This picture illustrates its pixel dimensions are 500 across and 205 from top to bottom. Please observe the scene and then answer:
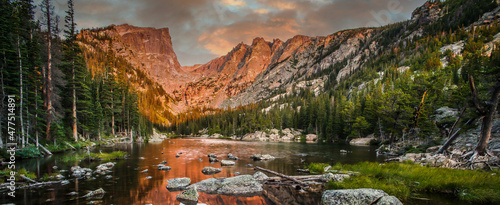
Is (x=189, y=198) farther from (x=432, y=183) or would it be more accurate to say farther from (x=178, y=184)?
(x=432, y=183)

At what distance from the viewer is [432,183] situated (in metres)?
10.9

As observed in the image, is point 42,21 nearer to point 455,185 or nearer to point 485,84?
point 455,185

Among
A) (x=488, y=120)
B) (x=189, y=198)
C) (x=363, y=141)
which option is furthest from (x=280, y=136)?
(x=189, y=198)

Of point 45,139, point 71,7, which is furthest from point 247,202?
point 71,7

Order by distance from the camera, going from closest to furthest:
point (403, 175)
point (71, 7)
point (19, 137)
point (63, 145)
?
point (403, 175) → point (19, 137) → point (63, 145) → point (71, 7)

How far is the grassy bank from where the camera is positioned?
9.10m

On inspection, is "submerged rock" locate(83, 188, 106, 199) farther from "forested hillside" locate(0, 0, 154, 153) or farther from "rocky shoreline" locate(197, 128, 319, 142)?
"rocky shoreline" locate(197, 128, 319, 142)

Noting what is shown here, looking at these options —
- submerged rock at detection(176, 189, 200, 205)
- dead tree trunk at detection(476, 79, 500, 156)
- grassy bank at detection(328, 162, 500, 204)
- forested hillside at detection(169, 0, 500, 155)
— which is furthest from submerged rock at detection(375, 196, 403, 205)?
dead tree trunk at detection(476, 79, 500, 156)

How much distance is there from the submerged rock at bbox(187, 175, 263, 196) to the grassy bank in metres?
4.58

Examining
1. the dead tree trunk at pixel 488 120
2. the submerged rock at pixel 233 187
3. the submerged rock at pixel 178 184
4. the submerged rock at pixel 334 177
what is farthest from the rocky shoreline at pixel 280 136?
the submerged rock at pixel 178 184

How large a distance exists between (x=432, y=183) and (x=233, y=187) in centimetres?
1130

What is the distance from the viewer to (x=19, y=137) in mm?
23422

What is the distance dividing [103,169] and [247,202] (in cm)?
1641

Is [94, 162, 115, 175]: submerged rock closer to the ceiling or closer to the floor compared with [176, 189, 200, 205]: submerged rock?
closer to the floor
